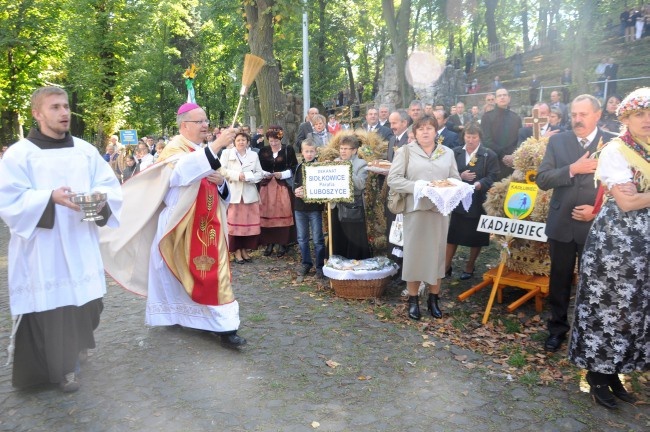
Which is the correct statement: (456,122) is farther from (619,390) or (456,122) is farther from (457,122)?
(619,390)

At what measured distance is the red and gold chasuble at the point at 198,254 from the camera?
512 centimetres

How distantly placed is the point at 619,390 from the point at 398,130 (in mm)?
4389

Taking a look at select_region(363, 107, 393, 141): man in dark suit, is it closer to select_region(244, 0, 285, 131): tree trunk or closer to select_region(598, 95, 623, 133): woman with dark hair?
select_region(598, 95, 623, 133): woman with dark hair

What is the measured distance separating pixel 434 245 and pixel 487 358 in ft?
4.28

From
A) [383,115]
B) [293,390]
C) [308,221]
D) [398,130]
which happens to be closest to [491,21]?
[383,115]

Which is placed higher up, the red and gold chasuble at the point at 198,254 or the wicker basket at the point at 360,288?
the red and gold chasuble at the point at 198,254

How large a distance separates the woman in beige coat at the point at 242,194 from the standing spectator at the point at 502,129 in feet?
12.0

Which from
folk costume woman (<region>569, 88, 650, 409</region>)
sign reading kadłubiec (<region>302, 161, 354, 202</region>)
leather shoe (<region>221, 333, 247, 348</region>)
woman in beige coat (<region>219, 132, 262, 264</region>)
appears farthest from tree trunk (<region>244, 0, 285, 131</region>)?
folk costume woman (<region>569, 88, 650, 409</region>)

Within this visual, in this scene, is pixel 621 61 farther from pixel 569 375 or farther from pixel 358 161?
pixel 569 375

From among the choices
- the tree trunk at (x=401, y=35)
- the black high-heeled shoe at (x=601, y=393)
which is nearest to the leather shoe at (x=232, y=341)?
the black high-heeled shoe at (x=601, y=393)

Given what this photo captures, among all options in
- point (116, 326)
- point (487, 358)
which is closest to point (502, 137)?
point (487, 358)

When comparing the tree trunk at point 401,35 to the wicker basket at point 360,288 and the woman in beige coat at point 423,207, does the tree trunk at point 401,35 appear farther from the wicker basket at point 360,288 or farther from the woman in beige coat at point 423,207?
the woman in beige coat at point 423,207

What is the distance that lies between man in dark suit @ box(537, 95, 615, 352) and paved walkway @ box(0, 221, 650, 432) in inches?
38.4

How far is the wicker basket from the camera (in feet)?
22.0
